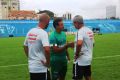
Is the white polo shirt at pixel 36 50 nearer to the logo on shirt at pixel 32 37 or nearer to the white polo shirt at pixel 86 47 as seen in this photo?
the logo on shirt at pixel 32 37

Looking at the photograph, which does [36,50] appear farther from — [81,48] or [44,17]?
[81,48]

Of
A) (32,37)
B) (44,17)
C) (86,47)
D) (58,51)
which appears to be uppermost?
(44,17)

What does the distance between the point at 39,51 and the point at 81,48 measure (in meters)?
1.55

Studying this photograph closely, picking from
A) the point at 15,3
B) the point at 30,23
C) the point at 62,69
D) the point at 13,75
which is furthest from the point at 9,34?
the point at 15,3

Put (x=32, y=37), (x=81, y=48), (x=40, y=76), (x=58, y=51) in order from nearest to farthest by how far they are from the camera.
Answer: (x=32, y=37)
(x=40, y=76)
(x=81, y=48)
(x=58, y=51)

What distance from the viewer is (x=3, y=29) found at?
219ft

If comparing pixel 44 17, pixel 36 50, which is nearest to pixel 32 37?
pixel 36 50

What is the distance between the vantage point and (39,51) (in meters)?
8.29

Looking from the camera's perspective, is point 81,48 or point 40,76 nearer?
point 40,76

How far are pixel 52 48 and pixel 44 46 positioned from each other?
1647mm

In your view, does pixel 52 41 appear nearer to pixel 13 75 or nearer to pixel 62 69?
pixel 62 69

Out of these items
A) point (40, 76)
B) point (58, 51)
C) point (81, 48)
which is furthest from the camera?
point (58, 51)

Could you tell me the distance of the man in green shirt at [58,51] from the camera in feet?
32.0

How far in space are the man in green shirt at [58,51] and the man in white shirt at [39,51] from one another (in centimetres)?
144
